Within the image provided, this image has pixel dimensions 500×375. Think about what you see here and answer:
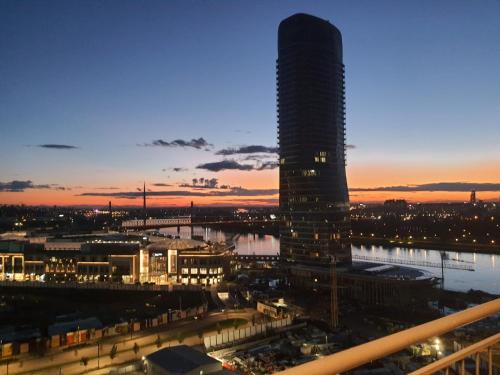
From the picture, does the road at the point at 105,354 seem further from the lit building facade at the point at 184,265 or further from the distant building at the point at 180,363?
the lit building facade at the point at 184,265

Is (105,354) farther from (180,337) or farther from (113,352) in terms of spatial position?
(180,337)

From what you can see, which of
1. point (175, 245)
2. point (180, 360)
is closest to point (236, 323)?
point (180, 360)

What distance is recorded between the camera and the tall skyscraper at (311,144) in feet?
132

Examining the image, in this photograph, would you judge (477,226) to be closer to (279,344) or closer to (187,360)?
(279,344)

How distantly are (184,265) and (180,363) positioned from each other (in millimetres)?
20138

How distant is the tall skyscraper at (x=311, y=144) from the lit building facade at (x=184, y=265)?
997 centimetres

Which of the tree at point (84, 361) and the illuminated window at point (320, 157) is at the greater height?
the illuminated window at point (320, 157)

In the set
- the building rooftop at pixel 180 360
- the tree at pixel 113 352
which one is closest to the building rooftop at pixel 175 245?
the tree at pixel 113 352

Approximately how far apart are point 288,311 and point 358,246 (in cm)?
4077

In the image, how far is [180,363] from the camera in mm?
11641

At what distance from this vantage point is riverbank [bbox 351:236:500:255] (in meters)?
46.9

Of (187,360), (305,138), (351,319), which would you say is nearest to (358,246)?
(305,138)

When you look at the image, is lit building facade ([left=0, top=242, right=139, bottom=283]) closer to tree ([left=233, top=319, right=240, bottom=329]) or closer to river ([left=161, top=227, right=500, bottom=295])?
tree ([left=233, top=319, right=240, bottom=329])

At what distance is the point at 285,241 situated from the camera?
1636 inches
